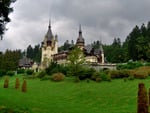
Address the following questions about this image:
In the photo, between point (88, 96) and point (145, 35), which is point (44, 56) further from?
point (88, 96)

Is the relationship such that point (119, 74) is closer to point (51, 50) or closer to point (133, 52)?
point (133, 52)

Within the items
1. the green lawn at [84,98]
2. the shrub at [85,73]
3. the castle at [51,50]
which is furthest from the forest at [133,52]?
the green lawn at [84,98]

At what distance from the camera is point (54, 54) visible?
122 m

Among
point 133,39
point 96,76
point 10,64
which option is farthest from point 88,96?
point 10,64

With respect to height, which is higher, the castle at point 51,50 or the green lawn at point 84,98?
the castle at point 51,50

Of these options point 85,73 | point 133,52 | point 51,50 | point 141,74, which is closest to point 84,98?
point 141,74

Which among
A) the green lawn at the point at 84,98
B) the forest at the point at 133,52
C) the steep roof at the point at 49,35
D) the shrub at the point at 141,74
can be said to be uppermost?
the steep roof at the point at 49,35

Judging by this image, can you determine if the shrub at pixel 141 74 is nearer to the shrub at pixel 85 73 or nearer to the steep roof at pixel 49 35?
the shrub at pixel 85 73

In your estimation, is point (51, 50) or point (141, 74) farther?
point (51, 50)

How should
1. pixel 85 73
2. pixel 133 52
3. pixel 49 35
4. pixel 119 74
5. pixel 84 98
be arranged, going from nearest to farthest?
pixel 84 98 → pixel 119 74 → pixel 85 73 → pixel 133 52 → pixel 49 35

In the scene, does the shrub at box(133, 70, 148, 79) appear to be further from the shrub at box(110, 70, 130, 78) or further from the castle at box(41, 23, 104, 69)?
the castle at box(41, 23, 104, 69)

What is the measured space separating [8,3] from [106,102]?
1626 centimetres

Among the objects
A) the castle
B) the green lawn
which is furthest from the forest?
the green lawn

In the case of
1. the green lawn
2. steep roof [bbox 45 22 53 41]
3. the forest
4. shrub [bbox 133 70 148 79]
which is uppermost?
steep roof [bbox 45 22 53 41]
